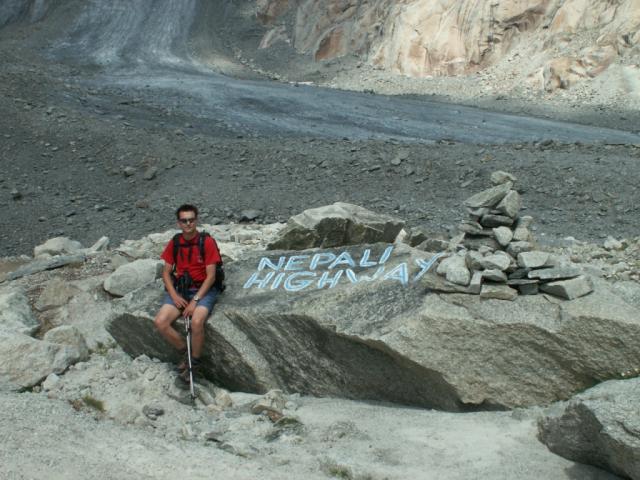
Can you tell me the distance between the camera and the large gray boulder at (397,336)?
6.05m

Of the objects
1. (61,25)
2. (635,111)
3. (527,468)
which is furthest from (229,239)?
(61,25)

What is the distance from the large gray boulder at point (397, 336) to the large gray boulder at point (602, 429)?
2.15 ft

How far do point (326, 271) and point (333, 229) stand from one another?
1856 millimetres

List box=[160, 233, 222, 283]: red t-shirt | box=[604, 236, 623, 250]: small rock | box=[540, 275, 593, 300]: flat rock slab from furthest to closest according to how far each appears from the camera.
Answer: box=[604, 236, 623, 250]: small rock < box=[160, 233, 222, 283]: red t-shirt < box=[540, 275, 593, 300]: flat rock slab

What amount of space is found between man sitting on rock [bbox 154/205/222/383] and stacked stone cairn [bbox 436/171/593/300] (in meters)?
2.21

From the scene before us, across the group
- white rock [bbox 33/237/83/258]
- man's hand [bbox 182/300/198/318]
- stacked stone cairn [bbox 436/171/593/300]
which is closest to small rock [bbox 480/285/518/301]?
stacked stone cairn [bbox 436/171/593/300]

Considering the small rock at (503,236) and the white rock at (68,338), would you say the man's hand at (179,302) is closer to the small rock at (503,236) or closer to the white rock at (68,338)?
the white rock at (68,338)

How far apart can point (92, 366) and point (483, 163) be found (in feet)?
31.4

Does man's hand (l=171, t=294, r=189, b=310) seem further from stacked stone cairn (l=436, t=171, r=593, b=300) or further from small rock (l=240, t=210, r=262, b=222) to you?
small rock (l=240, t=210, r=262, b=222)

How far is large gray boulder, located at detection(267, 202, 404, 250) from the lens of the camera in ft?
29.8

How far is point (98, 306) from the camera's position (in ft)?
30.3

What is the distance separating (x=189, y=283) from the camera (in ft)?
23.5

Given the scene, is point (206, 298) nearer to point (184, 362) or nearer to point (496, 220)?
point (184, 362)

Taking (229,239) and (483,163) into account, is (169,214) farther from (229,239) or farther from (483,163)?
(483,163)
